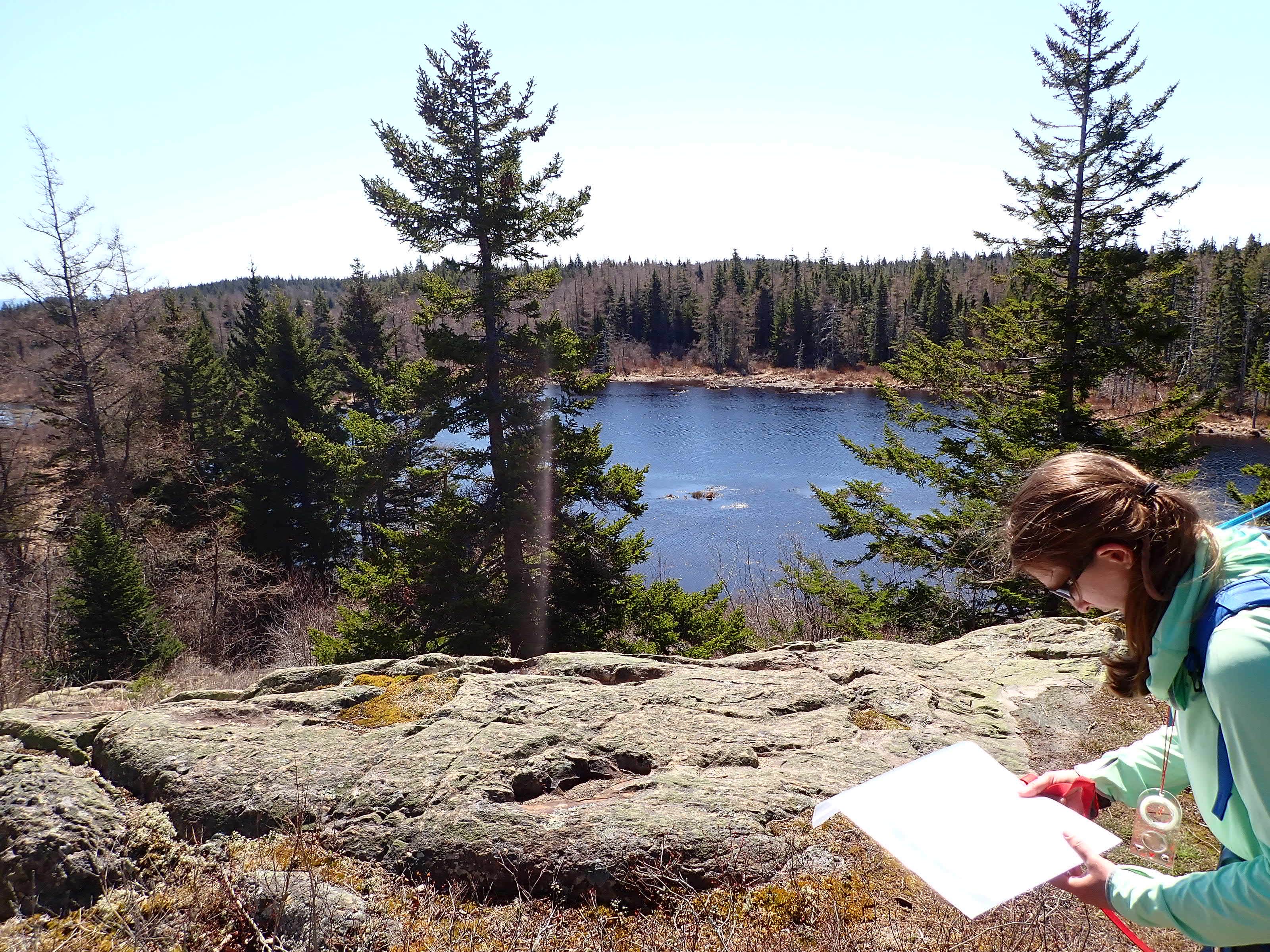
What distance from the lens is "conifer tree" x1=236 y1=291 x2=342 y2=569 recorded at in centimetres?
2262

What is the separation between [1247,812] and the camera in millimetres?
1396

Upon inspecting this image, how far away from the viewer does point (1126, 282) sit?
11.5m

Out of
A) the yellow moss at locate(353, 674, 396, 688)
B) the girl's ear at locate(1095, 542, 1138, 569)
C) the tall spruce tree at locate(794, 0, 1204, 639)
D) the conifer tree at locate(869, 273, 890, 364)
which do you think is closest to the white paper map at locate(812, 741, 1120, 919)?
the girl's ear at locate(1095, 542, 1138, 569)

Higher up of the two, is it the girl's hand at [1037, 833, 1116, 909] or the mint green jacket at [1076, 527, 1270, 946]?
the mint green jacket at [1076, 527, 1270, 946]

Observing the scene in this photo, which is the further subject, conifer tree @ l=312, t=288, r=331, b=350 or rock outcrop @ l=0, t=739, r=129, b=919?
conifer tree @ l=312, t=288, r=331, b=350

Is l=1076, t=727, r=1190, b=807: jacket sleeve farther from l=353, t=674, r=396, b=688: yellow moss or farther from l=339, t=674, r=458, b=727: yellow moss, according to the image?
l=353, t=674, r=396, b=688: yellow moss

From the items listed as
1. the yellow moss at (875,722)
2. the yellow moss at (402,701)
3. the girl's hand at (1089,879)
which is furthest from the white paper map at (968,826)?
the yellow moss at (402,701)

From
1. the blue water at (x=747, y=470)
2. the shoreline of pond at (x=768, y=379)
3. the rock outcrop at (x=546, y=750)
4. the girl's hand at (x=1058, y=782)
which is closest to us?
the girl's hand at (x=1058, y=782)

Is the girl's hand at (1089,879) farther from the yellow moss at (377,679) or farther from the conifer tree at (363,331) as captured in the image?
the conifer tree at (363,331)

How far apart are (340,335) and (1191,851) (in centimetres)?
2972

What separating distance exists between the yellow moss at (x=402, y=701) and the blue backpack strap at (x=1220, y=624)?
352 cm

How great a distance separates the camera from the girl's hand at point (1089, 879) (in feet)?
5.35

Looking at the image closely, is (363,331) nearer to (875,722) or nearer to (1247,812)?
(875,722)

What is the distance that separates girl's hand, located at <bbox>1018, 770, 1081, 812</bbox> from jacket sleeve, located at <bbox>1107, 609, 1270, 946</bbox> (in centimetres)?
43
